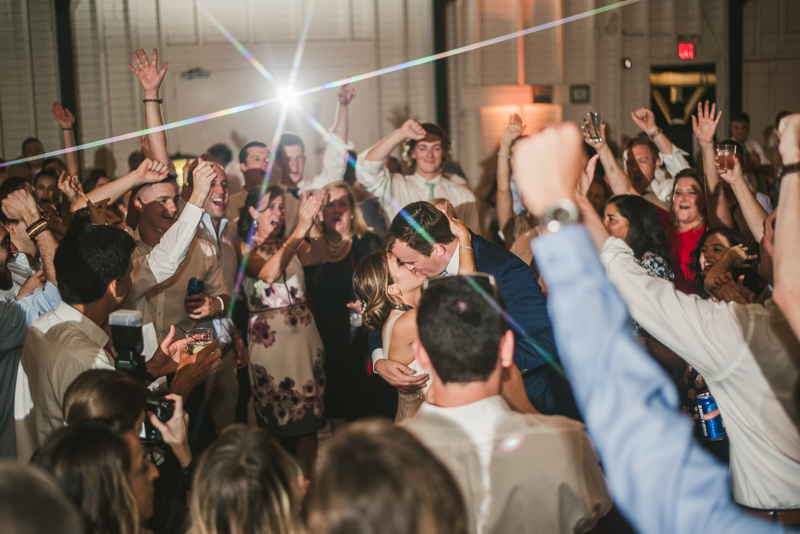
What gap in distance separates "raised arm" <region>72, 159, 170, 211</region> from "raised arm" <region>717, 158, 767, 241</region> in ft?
8.45

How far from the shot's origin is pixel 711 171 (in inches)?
144

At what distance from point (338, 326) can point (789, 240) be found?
9.27ft

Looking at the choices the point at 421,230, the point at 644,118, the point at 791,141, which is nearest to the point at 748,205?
the point at 421,230

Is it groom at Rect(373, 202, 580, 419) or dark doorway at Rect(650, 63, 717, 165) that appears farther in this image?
dark doorway at Rect(650, 63, 717, 165)

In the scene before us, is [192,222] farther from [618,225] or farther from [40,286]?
[618,225]

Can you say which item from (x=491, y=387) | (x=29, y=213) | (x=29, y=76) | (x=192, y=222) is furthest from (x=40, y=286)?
(x=29, y=76)

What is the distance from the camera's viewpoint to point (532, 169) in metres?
1.02

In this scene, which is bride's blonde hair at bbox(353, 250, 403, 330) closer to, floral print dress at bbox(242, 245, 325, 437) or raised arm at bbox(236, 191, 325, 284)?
raised arm at bbox(236, 191, 325, 284)

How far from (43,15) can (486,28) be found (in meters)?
4.59

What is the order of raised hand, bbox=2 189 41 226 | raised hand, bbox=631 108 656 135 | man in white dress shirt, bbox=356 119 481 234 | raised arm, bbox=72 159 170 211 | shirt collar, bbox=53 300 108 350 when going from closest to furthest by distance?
shirt collar, bbox=53 300 108 350, raised hand, bbox=2 189 41 226, raised arm, bbox=72 159 170 211, raised hand, bbox=631 108 656 135, man in white dress shirt, bbox=356 119 481 234

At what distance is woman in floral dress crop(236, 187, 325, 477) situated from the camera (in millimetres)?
3393

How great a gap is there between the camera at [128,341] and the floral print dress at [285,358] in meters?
1.46

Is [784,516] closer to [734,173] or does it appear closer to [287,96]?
[734,173]

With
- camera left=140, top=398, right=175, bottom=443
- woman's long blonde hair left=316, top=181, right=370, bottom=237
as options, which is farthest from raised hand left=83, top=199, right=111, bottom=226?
camera left=140, top=398, right=175, bottom=443
